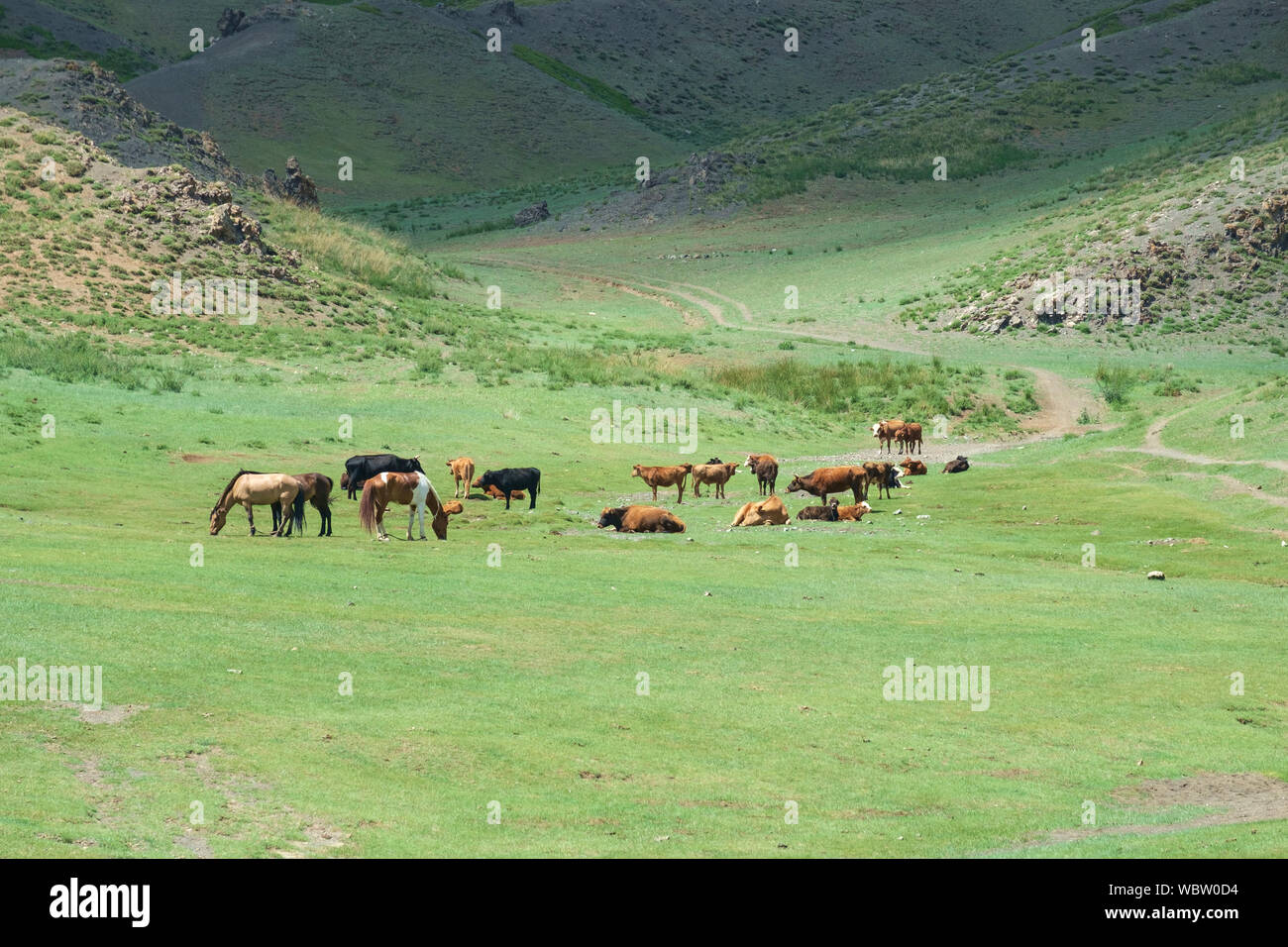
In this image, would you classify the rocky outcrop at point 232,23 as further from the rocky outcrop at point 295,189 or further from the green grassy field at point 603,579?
the green grassy field at point 603,579

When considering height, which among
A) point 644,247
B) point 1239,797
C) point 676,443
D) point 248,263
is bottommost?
point 1239,797

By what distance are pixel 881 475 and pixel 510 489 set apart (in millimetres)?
10714

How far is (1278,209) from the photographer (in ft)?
283

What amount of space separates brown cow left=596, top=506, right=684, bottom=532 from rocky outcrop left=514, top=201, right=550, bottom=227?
335 feet

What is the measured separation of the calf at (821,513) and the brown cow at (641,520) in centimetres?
436

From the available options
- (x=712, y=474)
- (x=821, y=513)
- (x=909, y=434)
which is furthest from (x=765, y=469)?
(x=909, y=434)

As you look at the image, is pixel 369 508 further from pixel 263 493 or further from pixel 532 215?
pixel 532 215

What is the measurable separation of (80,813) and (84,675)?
3.95 meters

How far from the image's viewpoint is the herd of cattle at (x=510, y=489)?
96.7 ft

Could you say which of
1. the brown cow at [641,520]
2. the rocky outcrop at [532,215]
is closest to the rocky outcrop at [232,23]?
the rocky outcrop at [532,215]

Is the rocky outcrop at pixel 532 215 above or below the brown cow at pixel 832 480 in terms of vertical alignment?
above

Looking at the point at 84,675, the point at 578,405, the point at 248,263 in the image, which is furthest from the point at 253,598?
the point at 248,263

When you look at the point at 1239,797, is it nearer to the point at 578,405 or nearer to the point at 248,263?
the point at 578,405

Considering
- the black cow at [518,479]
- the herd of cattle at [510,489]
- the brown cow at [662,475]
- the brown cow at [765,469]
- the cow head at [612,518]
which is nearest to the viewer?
the herd of cattle at [510,489]
